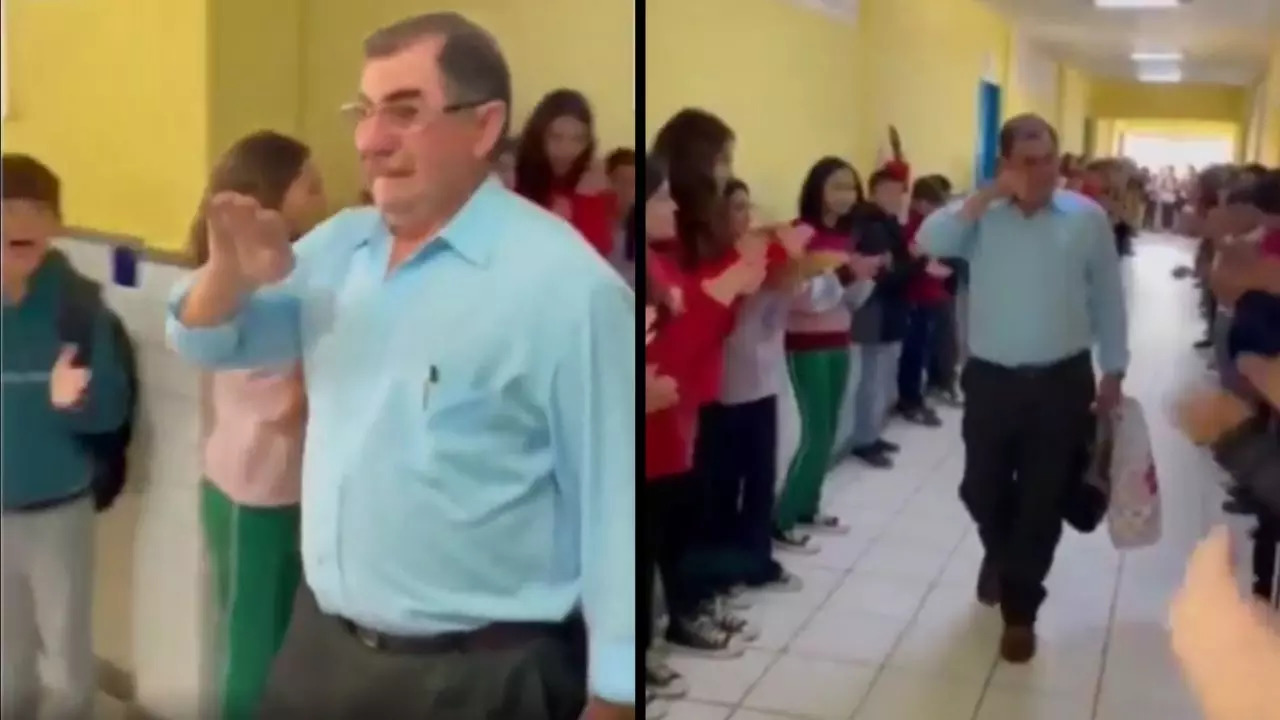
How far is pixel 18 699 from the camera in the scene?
1365mm

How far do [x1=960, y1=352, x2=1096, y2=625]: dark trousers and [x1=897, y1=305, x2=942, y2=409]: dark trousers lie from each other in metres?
0.05

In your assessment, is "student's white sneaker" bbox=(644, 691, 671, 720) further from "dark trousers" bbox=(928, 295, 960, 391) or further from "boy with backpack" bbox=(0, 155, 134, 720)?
"boy with backpack" bbox=(0, 155, 134, 720)

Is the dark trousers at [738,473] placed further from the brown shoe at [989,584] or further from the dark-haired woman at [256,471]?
the dark-haired woman at [256,471]

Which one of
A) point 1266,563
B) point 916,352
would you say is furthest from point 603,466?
point 1266,563

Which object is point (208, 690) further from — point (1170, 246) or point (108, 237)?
point (1170, 246)

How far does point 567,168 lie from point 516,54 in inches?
5.0

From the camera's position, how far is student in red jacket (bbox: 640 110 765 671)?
1445 millimetres

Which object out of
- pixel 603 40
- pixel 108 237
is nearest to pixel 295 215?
pixel 108 237

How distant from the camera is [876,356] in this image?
147 centimetres

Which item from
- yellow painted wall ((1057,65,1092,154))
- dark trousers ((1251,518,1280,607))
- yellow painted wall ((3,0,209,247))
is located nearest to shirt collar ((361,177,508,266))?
yellow painted wall ((3,0,209,247))

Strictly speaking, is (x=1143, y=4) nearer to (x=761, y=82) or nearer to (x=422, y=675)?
(x=761, y=82)

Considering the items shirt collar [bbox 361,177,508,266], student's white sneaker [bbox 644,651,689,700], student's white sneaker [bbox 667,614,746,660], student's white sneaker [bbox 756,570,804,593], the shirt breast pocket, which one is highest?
shirt collar [bbox 361,177,508,266]

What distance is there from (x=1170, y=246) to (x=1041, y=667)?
45cm

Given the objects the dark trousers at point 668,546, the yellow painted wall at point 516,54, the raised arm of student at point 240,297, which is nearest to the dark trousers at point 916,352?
the dark trousers at point 668,546
